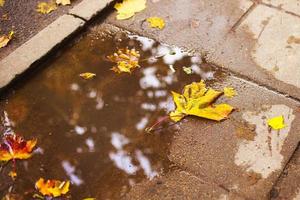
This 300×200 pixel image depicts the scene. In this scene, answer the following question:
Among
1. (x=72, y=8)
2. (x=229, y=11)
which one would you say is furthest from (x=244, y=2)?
(x=72, y=8)

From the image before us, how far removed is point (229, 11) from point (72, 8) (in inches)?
54.4

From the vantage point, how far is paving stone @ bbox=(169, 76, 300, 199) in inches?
90.6

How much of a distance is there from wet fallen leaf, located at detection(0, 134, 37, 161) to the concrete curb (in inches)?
17.3

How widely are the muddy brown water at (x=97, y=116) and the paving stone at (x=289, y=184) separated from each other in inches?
26.1

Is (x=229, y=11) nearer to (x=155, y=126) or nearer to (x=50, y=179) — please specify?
(x=155, y=126)

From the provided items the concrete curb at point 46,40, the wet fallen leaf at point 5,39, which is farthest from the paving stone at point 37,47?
the wet fallen leaf at point 5,39

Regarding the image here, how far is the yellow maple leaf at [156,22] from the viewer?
10.7 ft

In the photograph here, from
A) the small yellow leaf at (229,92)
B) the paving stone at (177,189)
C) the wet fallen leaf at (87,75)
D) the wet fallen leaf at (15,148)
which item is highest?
the wet fallen leaf at (87,75)

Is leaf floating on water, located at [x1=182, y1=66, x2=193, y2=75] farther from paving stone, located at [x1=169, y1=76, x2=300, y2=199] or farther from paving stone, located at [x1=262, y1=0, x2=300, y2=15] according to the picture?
paving stone, located at [x1=262, y1=0, x2=300, y2=15]

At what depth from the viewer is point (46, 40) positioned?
119 inches

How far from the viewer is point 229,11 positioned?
133 inches

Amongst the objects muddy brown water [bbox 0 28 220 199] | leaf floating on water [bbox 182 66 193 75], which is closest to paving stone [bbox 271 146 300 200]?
muddy brown water [bbox 0 28 220 199]

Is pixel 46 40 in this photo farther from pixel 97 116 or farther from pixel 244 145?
pixel 244 145

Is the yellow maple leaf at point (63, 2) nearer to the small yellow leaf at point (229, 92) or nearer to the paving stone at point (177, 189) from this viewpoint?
the small yellow leaf at point (229, 92)
